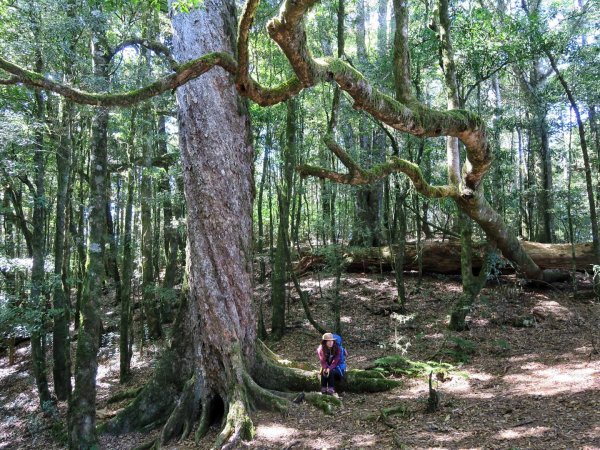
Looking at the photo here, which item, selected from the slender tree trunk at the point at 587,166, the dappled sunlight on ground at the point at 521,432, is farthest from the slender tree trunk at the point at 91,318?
the slender tree trunk at the point at 587,166

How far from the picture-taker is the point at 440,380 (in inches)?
289

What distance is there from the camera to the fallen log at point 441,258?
12594 mm

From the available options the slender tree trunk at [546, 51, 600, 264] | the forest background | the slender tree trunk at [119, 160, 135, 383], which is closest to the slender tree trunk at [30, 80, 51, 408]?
the forest background

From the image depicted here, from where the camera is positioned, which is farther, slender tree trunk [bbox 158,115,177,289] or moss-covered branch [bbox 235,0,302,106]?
slender tree trunk [bbox 158,115,177,289]

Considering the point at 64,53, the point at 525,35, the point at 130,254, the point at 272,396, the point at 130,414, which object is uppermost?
the point at 525,35

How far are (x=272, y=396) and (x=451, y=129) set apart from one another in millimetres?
4952

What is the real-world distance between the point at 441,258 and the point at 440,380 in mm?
7408

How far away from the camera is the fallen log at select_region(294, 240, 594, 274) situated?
12594 millimetres

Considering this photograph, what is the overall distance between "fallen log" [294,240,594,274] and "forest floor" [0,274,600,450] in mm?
499

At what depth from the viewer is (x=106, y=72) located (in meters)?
8.58

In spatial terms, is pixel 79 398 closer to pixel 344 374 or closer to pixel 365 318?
pixel 344 374

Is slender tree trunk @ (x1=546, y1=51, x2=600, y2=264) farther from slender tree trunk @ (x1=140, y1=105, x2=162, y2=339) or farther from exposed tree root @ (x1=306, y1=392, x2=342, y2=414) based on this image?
slender tree trunk @ (x1=140, y1=105, x2=162, y2=339)

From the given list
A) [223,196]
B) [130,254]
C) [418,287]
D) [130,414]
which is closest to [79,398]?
[130,414]

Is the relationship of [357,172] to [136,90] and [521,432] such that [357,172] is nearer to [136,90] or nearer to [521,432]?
[136,90]
